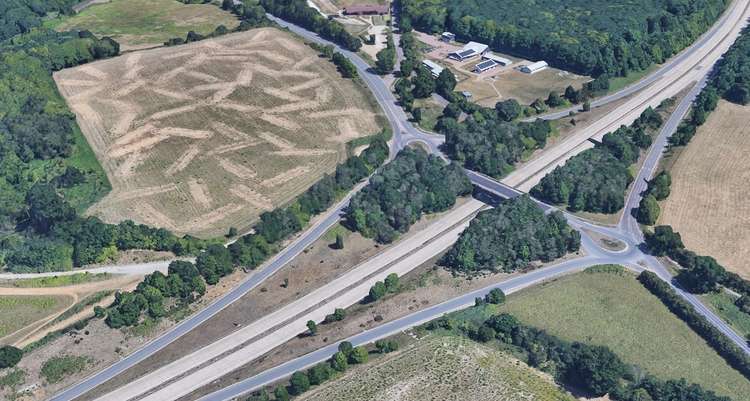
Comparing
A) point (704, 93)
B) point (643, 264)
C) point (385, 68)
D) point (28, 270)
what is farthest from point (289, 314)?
point (704, 93)

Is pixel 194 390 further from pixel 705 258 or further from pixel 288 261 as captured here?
pixel 705 258

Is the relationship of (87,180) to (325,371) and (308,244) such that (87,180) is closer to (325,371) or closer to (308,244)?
(308,244)

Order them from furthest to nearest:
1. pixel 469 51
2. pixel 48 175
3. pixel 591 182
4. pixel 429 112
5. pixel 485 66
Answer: pixel 469 51, pixel 485 66, pixel 429 112, pixel 48 175, pixel 591 182

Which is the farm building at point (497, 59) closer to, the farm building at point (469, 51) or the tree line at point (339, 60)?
the farm building at point (469, 51)

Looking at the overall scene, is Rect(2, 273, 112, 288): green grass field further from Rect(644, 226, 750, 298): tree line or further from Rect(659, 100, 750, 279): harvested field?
Rect(659, 100, 750, 279): harvested field

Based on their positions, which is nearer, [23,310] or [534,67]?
[23,310]

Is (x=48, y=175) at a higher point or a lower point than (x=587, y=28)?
lower

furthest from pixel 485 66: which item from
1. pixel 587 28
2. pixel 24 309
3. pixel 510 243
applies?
pixel 24 309

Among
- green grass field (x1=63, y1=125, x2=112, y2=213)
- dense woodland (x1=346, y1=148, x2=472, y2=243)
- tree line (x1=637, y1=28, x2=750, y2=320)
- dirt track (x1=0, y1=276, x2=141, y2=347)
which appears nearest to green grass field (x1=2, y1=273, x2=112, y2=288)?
dirt track (x1=0, y1=276, x2=141, y2=347)
